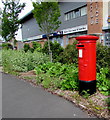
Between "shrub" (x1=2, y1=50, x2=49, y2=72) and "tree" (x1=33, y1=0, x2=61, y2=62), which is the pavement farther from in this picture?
"tree" (x1=33, y1=0, x2=61, y2=62)

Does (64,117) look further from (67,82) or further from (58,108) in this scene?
(67,82)

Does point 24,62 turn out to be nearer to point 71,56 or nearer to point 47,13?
point 71,56

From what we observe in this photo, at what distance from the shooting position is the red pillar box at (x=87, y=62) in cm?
354

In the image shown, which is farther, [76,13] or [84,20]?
[76,13]

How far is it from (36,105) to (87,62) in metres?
1.71

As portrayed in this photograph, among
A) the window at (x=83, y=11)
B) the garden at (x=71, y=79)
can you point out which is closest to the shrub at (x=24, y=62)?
the garden at (x=71, y=79)

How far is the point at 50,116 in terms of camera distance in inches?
115

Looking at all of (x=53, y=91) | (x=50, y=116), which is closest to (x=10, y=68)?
(x=53, y=91)

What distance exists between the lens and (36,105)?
341 centimetres

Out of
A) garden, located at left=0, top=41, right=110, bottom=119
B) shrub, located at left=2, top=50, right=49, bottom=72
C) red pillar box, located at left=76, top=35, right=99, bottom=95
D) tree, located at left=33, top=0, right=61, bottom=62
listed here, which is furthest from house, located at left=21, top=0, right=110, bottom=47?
red pillar box, located at left=76, top=35, right=99, bottom=95

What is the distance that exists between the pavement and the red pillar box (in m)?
0.69

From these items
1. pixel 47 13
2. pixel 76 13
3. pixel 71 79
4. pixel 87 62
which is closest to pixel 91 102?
pixel 87 62

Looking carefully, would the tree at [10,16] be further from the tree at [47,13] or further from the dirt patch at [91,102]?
the dirt patch at [91,102]

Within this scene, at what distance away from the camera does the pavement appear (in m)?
2.98
